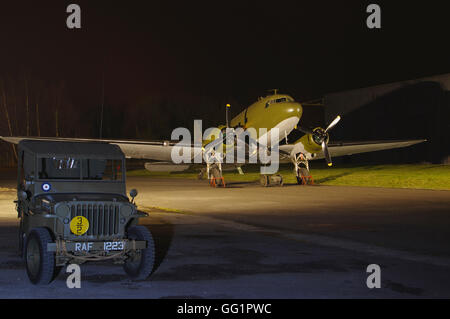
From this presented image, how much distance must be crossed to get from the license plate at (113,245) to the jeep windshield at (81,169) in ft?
6.26

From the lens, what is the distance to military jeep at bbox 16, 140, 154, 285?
8.88 metres

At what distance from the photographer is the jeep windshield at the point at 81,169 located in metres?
10.5

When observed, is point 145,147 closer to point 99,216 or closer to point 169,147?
point 169,147

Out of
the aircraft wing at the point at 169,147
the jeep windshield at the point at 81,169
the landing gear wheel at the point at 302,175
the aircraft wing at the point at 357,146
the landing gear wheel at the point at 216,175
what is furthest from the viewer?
the aircraft wing at the point at 357,146

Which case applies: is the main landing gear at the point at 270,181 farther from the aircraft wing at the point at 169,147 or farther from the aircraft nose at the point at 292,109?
the aircraft nose at the point at 292,109

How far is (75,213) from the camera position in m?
8.99

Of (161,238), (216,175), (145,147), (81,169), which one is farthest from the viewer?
(145,147)

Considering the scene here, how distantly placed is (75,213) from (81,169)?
5.85 ft

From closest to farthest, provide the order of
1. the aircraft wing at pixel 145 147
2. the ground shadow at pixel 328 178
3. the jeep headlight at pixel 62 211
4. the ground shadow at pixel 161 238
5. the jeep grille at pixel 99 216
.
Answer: the jeep headlight at pixel 62 211 < the jeep grille at pixel 99 216 < the ground shadow at pixel 161 238 < the aircraft wing at pixel 145 147 < the ground shadow at pixel 328 178

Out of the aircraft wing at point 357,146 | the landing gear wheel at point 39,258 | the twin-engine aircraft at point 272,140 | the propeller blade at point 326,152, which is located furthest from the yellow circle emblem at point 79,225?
the aircraft wing at point 357,146

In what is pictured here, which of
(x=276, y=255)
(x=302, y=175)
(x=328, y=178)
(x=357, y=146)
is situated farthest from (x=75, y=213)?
(x=328, y=178)

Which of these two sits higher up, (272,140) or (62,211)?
(272,140)

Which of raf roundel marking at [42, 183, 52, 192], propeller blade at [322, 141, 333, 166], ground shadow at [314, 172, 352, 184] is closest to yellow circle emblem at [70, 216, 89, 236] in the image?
raf roundel marking at [42, 183, 52, 192]

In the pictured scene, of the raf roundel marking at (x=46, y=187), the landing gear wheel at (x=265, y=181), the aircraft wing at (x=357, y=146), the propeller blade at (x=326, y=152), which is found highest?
the aircraft wing at (x=357, y=146)
